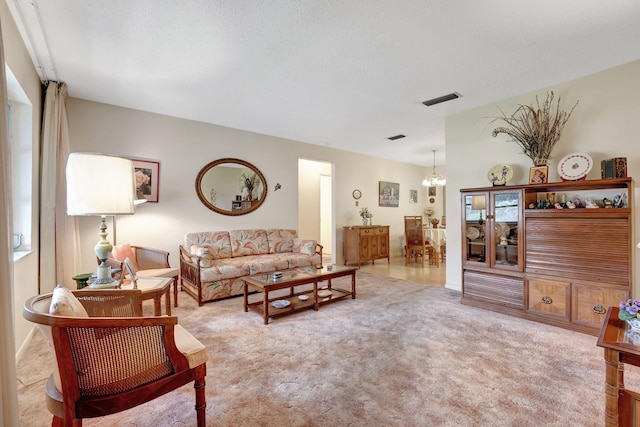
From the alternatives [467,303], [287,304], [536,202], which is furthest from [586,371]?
[287,304]

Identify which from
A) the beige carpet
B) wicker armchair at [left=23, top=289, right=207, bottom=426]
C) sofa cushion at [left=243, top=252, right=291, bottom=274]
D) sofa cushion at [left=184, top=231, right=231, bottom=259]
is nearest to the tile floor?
the beige carpet

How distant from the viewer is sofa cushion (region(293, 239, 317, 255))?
462 centimetres

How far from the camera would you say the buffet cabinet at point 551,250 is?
2539 millimetres

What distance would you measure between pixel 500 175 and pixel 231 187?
3924 millimetres

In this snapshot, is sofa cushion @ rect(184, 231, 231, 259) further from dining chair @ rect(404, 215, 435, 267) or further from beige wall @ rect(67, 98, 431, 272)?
dining chair @ rect(404, 215, 435, 267)

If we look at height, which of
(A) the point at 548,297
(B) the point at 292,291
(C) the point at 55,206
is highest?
(C) the point at 55,206

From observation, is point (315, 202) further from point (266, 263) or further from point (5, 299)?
point (5, 299)

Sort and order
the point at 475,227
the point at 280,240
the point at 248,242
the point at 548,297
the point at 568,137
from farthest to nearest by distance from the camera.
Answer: the point at 280,240 < the point at 248,242 < the point at 475,227 < the point at 568,137 < the point at 548,297

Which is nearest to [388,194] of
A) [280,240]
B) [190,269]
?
[280,240]

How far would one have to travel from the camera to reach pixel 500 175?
349cm

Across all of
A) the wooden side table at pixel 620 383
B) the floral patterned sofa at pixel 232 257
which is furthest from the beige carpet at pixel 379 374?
the floral patterned sofa at pixel 232 257

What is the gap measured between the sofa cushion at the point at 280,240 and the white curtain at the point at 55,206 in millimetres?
2504

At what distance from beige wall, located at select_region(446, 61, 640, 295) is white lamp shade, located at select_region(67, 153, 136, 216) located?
3950 mm

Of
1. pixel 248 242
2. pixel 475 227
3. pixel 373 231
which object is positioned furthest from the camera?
pixel 373 231
